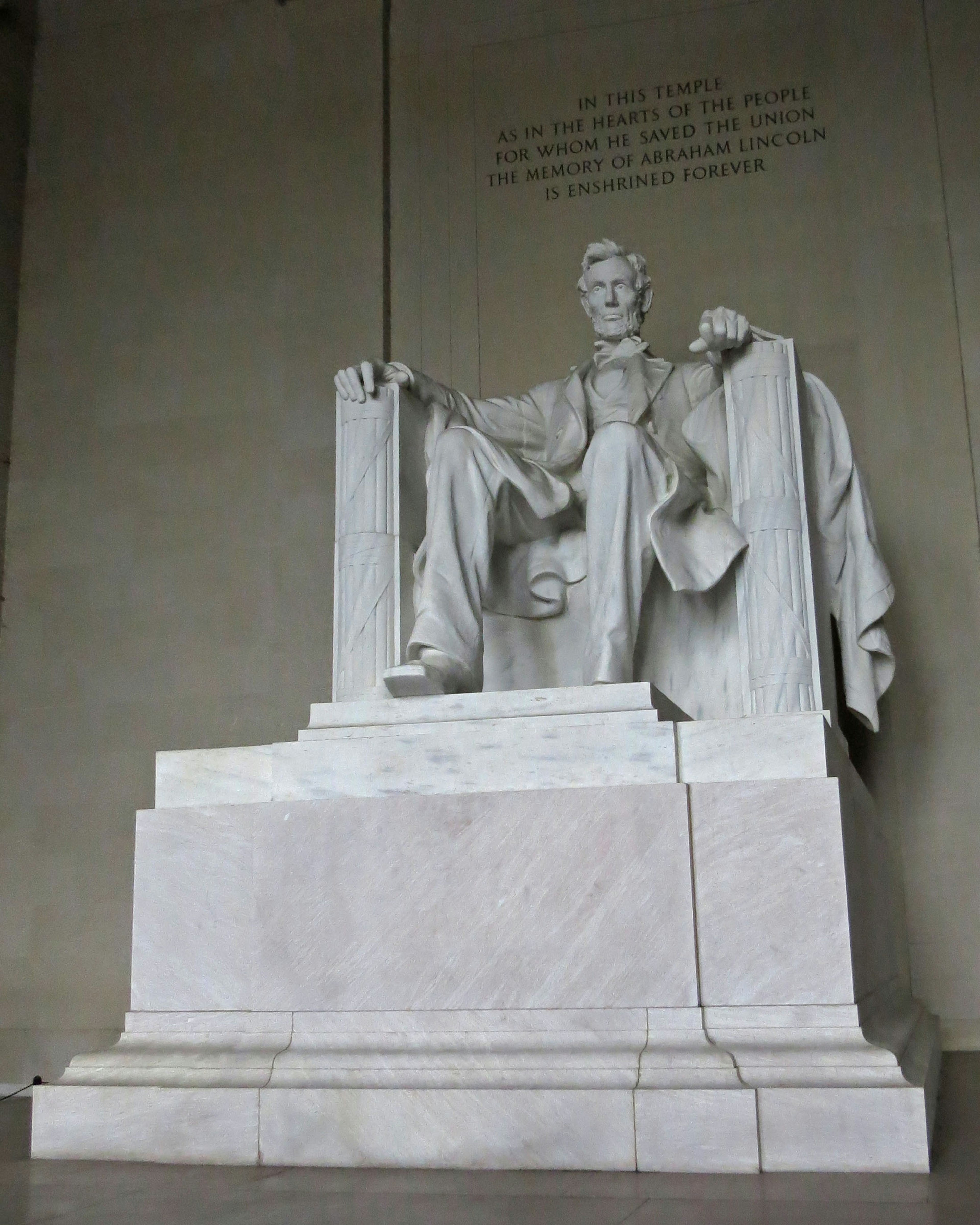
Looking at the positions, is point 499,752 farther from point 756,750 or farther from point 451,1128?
point 451,1128

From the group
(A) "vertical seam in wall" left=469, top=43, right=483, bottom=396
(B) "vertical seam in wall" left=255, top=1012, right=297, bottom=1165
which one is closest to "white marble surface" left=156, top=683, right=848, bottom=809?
(B) "vertical seam in wall" left=255, top=1012, right=297, bottom=1165

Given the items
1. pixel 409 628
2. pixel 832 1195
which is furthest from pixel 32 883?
pixel 832 1195

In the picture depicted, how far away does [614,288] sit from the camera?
4.53 metres

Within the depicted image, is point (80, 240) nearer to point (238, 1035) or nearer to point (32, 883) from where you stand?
point (32, 883)

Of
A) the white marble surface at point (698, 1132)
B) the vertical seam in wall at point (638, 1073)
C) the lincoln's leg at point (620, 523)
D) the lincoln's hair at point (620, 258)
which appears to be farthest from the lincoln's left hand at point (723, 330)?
the white marble surface at point (698, 1132)

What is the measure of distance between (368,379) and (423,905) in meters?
1.65

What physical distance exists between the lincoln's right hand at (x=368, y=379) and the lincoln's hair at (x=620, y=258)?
84 cm

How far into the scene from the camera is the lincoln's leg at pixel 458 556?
3.47 m

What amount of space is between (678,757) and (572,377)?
5.82 feet

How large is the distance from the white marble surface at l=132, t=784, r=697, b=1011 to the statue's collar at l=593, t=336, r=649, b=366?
192 centimetres

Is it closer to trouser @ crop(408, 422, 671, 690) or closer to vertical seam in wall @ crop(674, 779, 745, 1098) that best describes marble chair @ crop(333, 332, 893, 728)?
trouser @ crop(408, 422, 671, 690)

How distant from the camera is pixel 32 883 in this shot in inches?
225

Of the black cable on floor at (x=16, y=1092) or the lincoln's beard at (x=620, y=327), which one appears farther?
the black cable on floor at (x=16, y=1092)

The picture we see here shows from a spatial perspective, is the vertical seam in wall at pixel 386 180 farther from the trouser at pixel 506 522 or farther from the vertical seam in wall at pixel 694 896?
the vertical seam in wall at pixel 694 896
